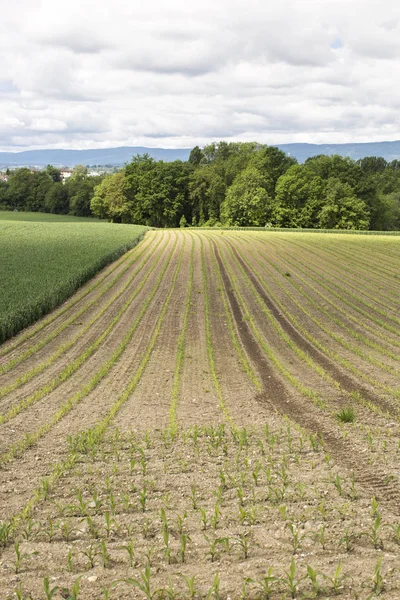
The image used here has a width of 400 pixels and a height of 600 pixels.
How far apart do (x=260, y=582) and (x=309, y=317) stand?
17.2m

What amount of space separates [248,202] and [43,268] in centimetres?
5869

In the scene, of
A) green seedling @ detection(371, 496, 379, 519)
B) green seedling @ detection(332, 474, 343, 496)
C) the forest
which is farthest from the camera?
→ the forest

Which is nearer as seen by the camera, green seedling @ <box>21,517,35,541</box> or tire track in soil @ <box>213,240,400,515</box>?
green seedling @ <box>21,517,35,541</box>

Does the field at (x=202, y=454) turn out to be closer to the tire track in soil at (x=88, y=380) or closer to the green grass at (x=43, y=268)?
the tire track in soil at (x=88, y=380)

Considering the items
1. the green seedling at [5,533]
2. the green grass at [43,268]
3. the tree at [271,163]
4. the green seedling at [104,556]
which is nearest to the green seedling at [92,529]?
the green seedling at [104,556]

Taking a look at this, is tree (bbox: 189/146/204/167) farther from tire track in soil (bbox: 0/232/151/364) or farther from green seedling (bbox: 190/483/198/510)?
green seedling (bbox: 190/483/198/510)

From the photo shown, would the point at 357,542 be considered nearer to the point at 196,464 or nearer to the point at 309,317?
the point at 196,464

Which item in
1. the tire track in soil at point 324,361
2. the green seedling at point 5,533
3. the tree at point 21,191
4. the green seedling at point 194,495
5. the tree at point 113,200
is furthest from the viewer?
the tree at point 21,191

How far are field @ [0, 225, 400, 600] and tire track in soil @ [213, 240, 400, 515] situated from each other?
0.15 feet

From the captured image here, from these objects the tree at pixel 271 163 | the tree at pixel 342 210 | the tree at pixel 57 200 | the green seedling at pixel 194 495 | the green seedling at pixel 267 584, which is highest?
the tree at pixel 271 163

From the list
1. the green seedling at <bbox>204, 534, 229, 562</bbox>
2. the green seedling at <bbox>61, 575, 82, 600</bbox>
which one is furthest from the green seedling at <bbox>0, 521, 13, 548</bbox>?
the green seedling at <bbox>204, 534, 229, 562</bbox>

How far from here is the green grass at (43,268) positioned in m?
21.9

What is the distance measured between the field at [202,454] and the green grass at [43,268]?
3.13 ft

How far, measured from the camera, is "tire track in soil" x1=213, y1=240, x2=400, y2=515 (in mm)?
8023
